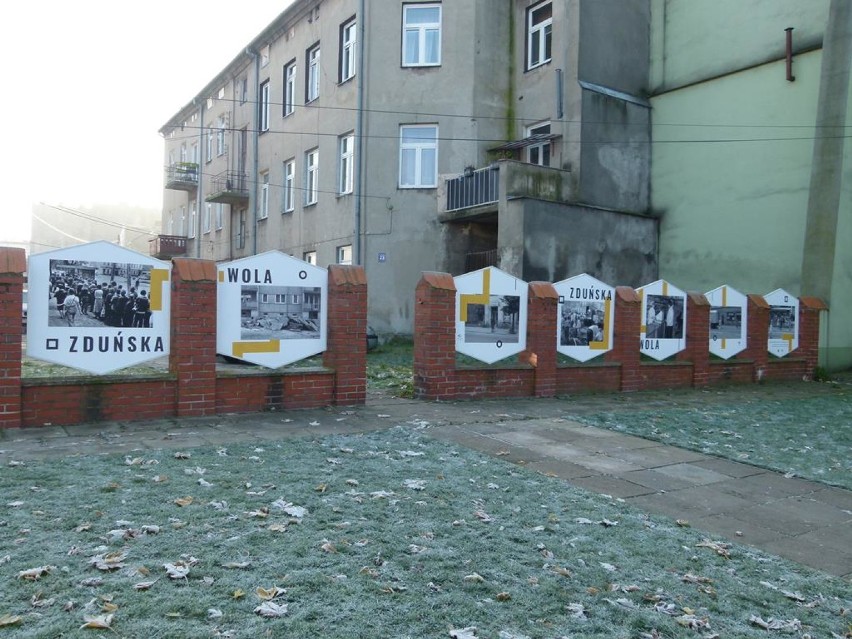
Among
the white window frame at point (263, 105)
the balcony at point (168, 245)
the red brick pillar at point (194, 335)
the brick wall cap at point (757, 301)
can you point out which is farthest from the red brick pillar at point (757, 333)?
the balcony at point (168, 245)

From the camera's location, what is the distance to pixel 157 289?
320 inches

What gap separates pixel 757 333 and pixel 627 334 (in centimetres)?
405

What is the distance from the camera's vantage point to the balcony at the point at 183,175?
1446 inches

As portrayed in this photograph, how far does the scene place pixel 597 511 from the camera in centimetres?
Result: 515

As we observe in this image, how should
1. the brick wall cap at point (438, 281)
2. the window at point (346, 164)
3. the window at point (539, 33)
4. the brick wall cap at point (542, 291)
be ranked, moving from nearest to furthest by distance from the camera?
the brick wall cap at point (438, 281), the brick wall cap at point (542, 291), the window at point (539, 33), the window at point (346, 164)

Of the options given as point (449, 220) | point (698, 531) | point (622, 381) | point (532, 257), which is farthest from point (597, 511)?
point (449, 220)

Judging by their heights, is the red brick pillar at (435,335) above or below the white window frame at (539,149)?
below

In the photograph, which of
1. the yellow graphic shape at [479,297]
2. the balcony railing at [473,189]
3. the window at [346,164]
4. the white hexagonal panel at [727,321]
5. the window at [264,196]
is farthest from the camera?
the window at [264,196]

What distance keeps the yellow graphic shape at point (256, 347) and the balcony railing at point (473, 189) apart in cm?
1028

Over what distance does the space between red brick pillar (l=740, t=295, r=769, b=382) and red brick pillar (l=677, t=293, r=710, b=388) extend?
1602mm

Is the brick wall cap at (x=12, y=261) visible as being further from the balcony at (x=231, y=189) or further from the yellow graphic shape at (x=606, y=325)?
the balcony at (x=231, y=189)

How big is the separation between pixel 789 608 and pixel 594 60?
1819 cm

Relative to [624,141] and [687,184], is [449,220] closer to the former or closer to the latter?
[624,141]

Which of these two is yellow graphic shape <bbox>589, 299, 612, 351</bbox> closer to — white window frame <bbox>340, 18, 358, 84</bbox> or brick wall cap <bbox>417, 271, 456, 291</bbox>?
brick wall cap <bbox>417, 271, 456, 291</bbox>
